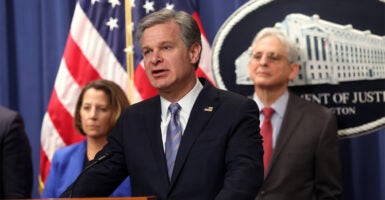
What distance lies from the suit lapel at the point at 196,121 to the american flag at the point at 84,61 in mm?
2028

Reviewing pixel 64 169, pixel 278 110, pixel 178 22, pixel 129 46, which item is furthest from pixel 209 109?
pixel 129 46

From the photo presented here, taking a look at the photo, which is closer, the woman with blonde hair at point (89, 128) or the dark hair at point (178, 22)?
the dark hair at point (178, 22)

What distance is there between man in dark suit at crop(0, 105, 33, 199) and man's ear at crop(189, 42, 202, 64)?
129cm

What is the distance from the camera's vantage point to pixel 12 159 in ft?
10.5

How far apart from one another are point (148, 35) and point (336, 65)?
5.90 ft

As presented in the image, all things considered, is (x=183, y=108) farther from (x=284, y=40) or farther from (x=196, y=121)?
(x=284, y=40)

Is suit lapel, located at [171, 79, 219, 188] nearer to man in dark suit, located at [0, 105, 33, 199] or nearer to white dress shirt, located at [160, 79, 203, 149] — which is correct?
white dress shirt, located at [160, 79, 203, 149]

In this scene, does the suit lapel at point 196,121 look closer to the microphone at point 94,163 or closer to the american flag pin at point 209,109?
the american flag pin at point 209,109

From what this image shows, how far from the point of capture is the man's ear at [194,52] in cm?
230

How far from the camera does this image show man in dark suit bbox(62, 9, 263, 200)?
2.04 metres

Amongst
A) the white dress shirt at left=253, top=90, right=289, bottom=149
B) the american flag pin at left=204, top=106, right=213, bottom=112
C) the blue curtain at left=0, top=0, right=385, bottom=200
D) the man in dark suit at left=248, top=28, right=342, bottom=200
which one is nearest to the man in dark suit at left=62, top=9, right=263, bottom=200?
the american flag pin at left=204, top=106, right=213, bottom=112

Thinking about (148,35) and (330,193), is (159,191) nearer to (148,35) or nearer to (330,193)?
(148,35)

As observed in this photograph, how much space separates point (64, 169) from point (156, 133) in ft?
5.64

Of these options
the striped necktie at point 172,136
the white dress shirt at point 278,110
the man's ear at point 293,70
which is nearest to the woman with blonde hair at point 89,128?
the white dress shirt at point 278,110
